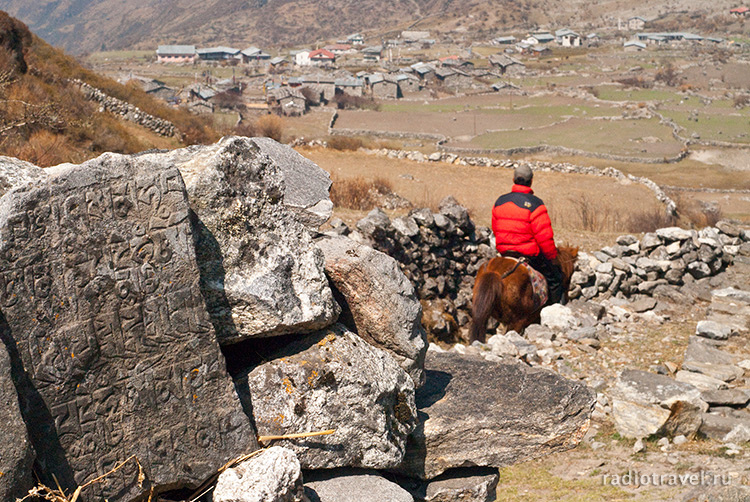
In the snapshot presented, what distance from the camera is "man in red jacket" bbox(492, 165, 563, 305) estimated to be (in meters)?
9.05

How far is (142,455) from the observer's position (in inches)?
146

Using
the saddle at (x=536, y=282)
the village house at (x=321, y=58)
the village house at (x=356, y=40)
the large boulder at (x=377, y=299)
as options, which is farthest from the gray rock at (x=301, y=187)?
the village house at (x=356, y=40)

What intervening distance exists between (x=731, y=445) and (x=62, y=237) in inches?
220

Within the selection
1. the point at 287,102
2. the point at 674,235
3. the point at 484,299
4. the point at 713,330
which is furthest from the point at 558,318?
the point at 287,102

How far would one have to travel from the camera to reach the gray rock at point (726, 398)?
21.8 feet

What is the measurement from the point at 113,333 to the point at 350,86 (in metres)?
88.6

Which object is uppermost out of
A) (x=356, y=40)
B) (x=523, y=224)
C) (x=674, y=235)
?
(x=356, y=40)

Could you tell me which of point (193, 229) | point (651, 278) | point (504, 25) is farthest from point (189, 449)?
point (504, 25)

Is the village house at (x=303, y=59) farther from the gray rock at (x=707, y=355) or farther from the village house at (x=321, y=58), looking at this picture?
the gray rock at (x=707, y=355)

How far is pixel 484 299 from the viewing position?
9.30 meters

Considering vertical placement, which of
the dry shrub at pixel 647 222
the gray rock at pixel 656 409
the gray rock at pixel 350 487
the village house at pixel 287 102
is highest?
the gray rock at pixel 350 487

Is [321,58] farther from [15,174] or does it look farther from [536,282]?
[15,174]

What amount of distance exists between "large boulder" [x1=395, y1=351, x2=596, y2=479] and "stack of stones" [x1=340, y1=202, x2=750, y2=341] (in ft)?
18.6

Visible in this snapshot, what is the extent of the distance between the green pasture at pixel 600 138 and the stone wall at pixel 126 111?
27.4 m
